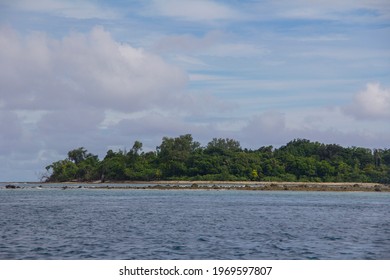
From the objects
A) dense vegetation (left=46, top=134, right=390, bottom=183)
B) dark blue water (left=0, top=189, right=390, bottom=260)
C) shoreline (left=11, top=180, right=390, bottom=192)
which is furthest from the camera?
dense vegetation (left=46, top=134, right=390, bottom=183)

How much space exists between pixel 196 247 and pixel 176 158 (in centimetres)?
15155

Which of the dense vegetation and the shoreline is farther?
the dense vegetation

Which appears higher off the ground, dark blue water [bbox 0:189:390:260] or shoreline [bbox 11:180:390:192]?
shoreline [bbox 11:180:390:192]

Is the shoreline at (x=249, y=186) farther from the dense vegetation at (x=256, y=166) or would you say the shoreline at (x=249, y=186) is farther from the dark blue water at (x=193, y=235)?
the dark blue water at (x=193, y=235)

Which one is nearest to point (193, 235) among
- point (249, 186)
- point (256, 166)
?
point (249, 186)

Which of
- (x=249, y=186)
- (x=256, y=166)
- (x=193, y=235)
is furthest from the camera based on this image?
(x=256, y=166)

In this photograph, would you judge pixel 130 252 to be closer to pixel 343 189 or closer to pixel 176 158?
pixel 343 189

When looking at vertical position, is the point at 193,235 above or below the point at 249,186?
below

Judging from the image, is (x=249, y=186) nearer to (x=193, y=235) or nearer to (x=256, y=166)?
(x=256, y=166)

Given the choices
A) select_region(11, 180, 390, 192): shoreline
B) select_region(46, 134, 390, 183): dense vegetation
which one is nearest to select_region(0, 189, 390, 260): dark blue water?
select_region(11, 180, 390, 192): shoreline

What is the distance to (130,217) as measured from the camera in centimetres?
6016

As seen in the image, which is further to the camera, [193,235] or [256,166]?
[256,166]

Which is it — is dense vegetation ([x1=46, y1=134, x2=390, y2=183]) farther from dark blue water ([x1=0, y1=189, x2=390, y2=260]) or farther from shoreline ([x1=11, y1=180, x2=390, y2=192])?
dark blue water ([x1=0, y1=189, x2=390, y2=260])
